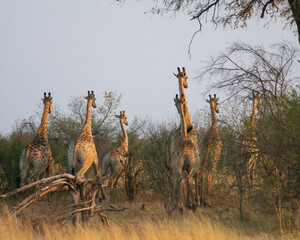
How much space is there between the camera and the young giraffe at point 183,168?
9164mm

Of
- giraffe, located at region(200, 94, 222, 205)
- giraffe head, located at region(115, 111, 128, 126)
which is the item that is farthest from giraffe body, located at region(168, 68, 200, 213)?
giraffe head, located at region(115, 111, 128, 126)

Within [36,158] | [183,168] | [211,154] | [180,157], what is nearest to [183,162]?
[180,157]

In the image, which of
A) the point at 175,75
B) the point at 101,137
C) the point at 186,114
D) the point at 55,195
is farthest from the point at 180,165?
the point at 101,137

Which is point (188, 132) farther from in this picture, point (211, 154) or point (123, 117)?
point (123, 117)

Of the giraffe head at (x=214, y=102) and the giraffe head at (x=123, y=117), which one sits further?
the giraffe head at (x=123, y=117)

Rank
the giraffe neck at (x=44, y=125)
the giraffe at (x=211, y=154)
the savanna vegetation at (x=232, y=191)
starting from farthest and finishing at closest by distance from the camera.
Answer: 1. the giraffe neck at (x=44, y=125)
2. the giraffe at (x=211, y=154)
3. the savanna vegetation at (x=232, y=191)

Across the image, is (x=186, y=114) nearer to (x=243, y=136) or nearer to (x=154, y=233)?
(x=243, y=136)

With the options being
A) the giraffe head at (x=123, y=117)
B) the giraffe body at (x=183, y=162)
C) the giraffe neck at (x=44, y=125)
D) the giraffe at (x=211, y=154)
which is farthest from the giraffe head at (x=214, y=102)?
the giraffe neck at (x=44, y=125)

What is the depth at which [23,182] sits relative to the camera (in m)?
10.6

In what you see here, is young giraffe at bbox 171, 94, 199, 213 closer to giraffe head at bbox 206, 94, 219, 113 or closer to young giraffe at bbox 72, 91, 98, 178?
giraffe head at bbox 206, 94, 219, 113

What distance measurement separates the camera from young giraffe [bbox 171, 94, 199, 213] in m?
9.16

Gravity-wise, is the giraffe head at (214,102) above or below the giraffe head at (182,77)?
below

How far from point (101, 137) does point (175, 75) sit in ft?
30.6

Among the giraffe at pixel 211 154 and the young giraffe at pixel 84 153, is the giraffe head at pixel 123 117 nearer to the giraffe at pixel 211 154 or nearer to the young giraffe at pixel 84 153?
the young giraffe at pixel 84 153
